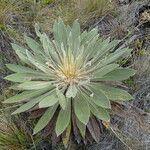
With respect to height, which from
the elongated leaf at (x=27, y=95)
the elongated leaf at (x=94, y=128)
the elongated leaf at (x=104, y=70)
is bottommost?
the elongated leaf at (x=94, y=128)

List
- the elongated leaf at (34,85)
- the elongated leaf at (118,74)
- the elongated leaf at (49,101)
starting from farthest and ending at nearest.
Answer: the elongated leaf at (118,74)
the elongated leaf at (34,85)
the elongated leaf at (49,101)

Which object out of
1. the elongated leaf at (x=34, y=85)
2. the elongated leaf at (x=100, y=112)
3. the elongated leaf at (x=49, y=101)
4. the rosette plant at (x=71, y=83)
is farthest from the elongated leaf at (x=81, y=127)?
the elongated leaf at (x=34, y=85)

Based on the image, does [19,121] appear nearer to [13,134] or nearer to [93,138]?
[13,134]

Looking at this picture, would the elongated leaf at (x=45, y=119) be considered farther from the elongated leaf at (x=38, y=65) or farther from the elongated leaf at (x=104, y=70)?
the elongated leaf at (x=104, y=70)

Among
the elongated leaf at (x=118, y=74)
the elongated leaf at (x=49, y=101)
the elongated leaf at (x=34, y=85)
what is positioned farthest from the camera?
the elongated leaf at (x=118, y=74)

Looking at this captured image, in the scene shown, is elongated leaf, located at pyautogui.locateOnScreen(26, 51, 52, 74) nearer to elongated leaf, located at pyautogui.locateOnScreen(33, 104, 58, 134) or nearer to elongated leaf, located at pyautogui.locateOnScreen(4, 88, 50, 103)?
elongated leaf, located at pyautogui.locateOnScreen(4, 88, 50, 103)

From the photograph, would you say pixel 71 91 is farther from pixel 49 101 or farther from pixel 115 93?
pixel 115 93

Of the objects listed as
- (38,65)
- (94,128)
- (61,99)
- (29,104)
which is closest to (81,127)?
(94,128)
